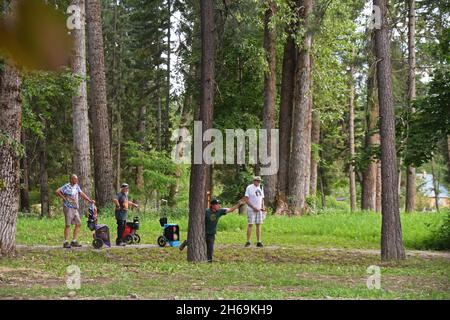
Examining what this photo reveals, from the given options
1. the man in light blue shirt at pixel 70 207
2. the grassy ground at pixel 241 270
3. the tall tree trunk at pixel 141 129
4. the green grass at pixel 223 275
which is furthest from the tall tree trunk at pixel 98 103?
the tall tree trunk at pixel 141 129

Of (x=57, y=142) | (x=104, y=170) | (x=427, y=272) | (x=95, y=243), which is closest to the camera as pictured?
(x=427, y=272)

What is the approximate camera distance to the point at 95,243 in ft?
50.4

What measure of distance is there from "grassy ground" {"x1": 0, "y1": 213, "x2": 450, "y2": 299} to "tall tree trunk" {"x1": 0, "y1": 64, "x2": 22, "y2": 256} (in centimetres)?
66

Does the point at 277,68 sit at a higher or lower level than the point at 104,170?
higher

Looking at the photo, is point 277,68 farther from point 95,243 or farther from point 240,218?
point 95,243

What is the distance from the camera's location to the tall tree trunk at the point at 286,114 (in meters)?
26.1

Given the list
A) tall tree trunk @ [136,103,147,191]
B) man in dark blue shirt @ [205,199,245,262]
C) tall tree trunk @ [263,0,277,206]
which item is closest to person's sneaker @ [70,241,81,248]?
man in dark blue shirt @ [205,199,245,262]

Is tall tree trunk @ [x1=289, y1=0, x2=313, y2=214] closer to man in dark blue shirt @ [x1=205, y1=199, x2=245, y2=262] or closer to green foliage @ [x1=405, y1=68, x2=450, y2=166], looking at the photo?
green foliage @ [x1=405, y1=68, x2=450, y2=166]

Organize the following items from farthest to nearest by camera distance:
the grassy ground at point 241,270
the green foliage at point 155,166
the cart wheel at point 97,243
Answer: the green foliage at point 155,166 → the cart wheel at point 97,243 → the grassy ground at point 241,270

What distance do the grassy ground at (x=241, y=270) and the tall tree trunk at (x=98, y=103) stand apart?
531cm

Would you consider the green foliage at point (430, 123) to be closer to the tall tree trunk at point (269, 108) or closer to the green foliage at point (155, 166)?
the tall tree trunk at point (269, 108)
